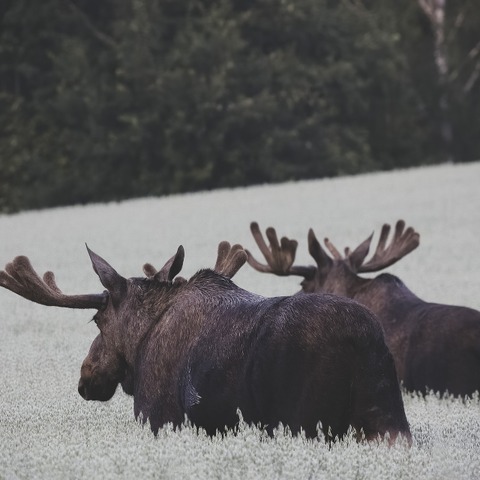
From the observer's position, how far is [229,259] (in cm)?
645

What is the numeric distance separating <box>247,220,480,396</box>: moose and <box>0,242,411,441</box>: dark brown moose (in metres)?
2.06

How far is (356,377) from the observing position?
16.5 feet

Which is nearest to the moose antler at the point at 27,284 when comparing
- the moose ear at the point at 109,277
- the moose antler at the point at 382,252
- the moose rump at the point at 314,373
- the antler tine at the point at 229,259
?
the moose ear at the point at 109,277

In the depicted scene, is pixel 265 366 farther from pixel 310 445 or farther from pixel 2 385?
pixel 2 385

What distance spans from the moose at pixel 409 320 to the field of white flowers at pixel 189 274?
0.94 ft

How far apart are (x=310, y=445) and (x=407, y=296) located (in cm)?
404

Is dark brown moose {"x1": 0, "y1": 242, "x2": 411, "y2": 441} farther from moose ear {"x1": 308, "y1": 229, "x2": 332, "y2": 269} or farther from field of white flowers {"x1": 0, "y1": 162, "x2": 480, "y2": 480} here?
moose ear {"x1": 308, "y1": 229, "x2": 332, "y2": 269}

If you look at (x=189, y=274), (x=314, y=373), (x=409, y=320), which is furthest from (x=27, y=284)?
(x=189, y=274)

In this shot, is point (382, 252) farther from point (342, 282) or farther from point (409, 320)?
point (409, 320)

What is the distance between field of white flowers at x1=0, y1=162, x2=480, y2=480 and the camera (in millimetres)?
4602

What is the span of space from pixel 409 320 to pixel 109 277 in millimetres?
2908

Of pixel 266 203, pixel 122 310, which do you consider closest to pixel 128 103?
pixel 266 203

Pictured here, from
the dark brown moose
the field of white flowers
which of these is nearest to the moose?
the field of white flowers

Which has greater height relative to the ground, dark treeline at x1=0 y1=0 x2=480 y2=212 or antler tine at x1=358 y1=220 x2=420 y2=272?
dark treeline at x1=0 y1=0 x2=480 y2=212
